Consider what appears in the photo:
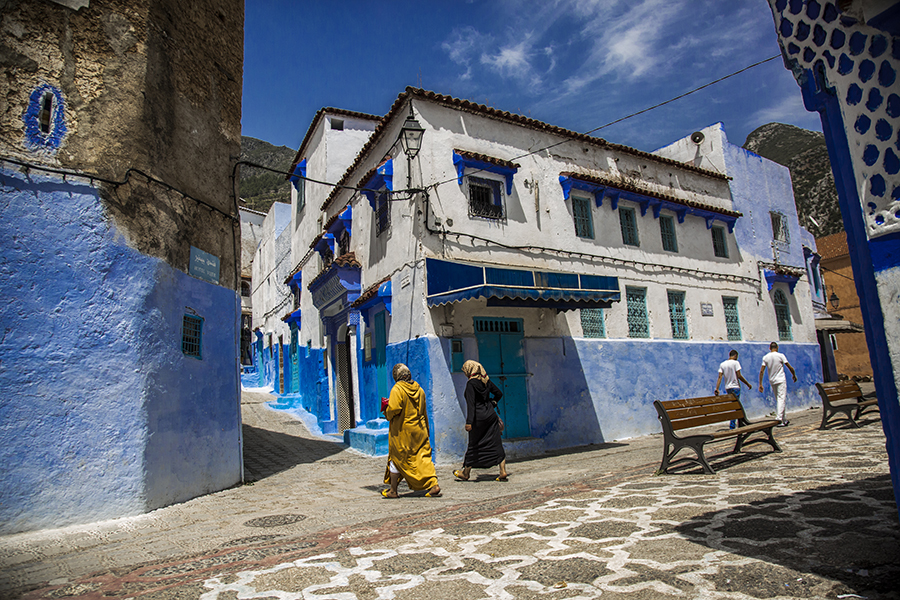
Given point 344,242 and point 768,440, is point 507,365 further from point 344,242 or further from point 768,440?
point 344,242

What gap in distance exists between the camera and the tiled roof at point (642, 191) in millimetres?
12961

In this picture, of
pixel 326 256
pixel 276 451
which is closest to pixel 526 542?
pixel 276 451

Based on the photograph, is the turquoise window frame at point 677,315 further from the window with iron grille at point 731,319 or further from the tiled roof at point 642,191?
the tiled roof at point 642,191

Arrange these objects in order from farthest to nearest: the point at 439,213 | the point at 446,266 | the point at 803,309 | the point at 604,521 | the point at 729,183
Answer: the point at 803,309 → the point at 729,183 → the point at 439,213 → the point at 446,266 → the point at 604,521

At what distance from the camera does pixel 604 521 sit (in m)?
4.80

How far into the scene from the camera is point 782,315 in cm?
1764

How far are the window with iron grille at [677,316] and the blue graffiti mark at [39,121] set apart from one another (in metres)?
13.5

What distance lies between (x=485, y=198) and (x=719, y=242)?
8.64 meters

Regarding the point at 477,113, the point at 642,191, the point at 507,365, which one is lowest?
the point at 507,365

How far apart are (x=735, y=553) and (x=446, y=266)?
7.30m

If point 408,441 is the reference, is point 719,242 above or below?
above

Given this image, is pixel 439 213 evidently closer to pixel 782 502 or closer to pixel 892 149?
pixel 782 502

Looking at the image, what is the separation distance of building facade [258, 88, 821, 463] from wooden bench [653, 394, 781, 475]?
3204 millimetres

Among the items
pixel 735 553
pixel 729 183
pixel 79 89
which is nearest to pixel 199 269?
pixel 79 89
